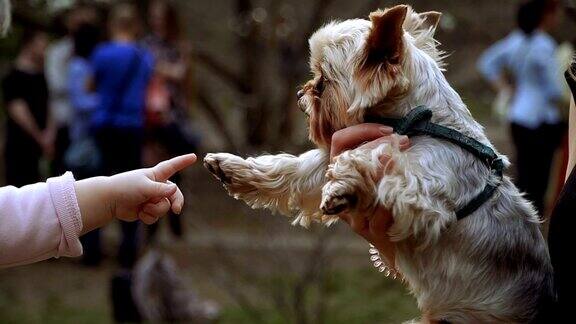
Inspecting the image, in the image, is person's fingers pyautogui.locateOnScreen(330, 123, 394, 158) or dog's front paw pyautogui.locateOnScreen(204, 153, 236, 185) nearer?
person's fingers pyautogui.locateOnScreen(330, 123, 394, 158)

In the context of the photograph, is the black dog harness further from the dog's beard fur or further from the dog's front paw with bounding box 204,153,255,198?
the dog's front paw with bounding box 204,153,255,198

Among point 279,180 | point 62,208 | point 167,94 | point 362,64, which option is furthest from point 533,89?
point 62,208

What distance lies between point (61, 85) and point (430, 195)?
8.13 meters

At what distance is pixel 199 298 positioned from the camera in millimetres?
8797

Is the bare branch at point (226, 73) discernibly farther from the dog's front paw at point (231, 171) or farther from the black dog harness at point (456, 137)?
the black dog harness at point (456, 137)

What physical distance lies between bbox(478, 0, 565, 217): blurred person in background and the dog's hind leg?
6004 millimetres

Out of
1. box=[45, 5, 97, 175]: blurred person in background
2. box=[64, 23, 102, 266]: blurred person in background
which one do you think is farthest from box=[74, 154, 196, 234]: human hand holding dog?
box=[45, 5, 97, 175]: blurred person in background

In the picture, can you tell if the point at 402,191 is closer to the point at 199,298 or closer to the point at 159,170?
the point at 159,170

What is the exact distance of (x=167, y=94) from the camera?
362 inches

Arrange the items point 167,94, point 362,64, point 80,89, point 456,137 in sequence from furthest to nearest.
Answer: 1. point 80,89
2. point 167,94
3. point 362,64
4. point 456,137

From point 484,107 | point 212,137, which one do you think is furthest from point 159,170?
point 484,107

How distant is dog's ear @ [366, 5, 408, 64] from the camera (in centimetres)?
298

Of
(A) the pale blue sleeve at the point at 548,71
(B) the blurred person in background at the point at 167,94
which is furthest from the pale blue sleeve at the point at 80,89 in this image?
(A) the pale blue sleeve at the point at 548,71

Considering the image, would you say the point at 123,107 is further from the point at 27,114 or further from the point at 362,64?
the point at 362,64
